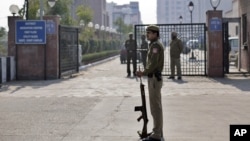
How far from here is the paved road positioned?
26.6 feet

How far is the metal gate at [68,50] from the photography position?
64.8 ft

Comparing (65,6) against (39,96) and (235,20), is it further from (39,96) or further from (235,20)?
(39,96)

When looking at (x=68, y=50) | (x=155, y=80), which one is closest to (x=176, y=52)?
(x=68, y=50)

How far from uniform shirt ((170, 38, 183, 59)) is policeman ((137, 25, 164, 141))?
1081 centimetres

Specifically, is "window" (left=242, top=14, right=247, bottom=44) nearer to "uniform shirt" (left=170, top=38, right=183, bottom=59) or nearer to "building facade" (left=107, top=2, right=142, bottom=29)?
"uniform shirt" (left=170, top=38, right=183, bottom=59)

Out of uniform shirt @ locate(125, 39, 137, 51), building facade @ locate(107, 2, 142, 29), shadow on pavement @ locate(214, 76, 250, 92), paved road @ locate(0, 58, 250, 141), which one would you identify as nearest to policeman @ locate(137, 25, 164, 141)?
paved road @ locate(0, 58, 250, 141)

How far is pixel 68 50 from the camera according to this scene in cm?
2094

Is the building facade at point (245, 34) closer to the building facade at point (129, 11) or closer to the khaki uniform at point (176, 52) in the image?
the khaki uniform at point (176, 52)

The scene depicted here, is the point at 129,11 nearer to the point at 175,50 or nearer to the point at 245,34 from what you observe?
the point at 245,34

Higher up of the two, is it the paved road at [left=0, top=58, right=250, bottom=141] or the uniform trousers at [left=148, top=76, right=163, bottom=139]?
the uniform trousers at [left=148, top=76, right=163, bottom=139]

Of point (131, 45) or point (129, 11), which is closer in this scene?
point (131, 45)

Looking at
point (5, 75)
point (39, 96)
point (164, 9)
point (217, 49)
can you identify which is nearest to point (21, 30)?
point (5, 75)

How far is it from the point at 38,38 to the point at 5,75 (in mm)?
2091

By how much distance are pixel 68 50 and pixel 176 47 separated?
17.7ft
